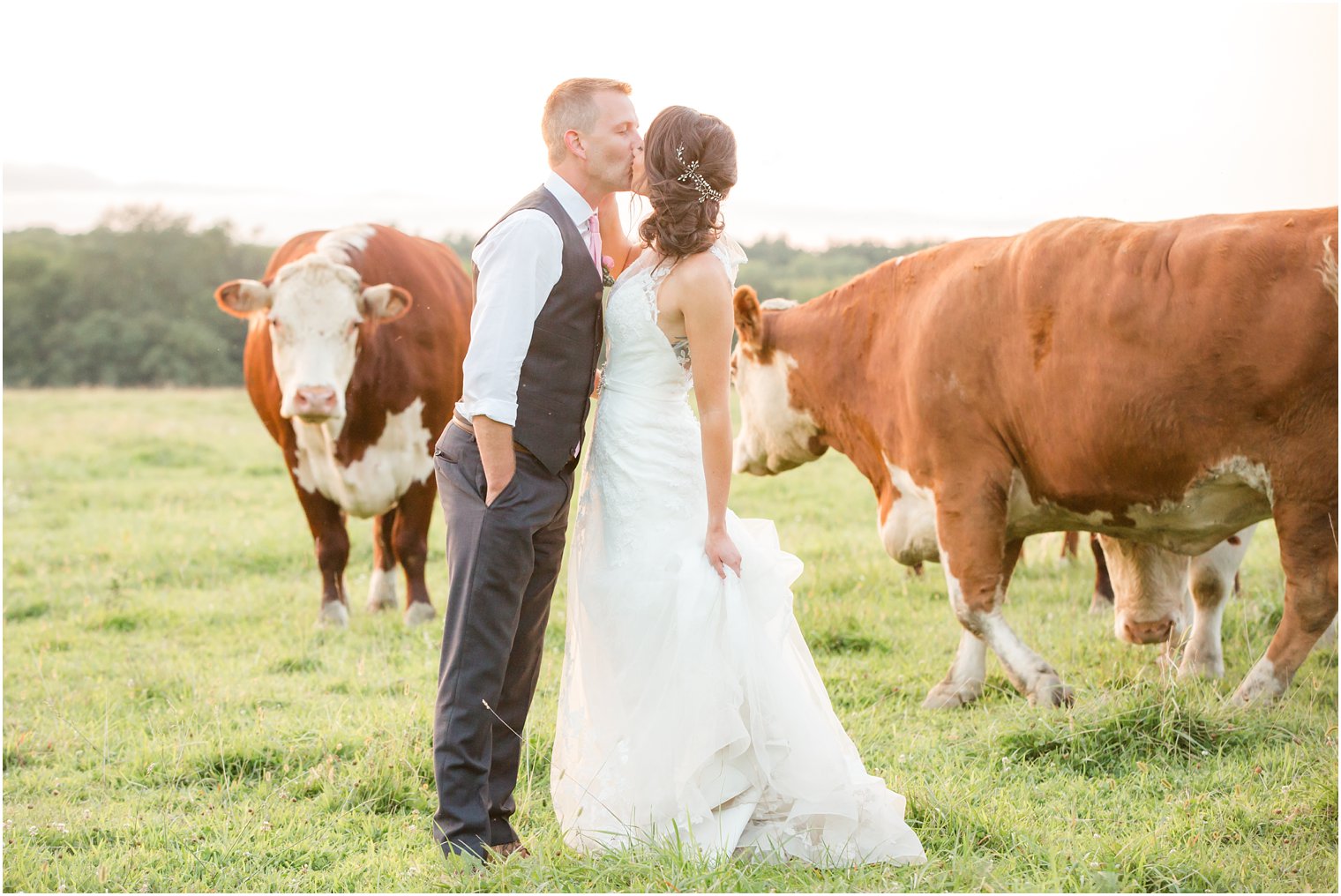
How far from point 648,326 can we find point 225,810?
2225mm

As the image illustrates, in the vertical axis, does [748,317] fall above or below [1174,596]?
above

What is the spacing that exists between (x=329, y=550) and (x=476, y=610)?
13.6 ft

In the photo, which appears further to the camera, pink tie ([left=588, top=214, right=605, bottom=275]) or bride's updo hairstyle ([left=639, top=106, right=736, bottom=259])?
pink tie ([left=588, top=214, right=605, bottom=275])

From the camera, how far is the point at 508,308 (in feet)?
11.1

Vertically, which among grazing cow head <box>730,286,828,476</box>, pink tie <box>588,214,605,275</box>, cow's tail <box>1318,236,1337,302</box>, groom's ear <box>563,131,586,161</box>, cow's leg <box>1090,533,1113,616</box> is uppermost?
groom's ear <box>563,131,586,161</box>

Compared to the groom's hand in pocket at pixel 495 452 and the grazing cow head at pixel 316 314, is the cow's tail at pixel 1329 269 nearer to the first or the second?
the groom's hand in pocket at pixel 495 452

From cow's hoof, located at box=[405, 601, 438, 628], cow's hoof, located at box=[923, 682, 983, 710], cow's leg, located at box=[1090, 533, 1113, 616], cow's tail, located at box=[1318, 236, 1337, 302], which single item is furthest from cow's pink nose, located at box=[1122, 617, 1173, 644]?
cow's hoof, located at box=[405, 601, 438, 628]

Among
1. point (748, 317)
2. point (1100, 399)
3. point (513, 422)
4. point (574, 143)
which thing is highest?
point (574, 143)

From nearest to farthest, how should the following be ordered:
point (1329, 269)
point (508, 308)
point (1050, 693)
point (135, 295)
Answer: point (508, 308)
point (1329, 269)
point (1050, 693)
point (135, 295)

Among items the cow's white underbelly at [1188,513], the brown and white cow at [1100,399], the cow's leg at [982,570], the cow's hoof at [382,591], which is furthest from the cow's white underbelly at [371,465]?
the cow's white underbelly at [1188,513]

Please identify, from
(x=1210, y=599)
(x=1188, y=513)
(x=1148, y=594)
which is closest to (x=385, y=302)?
(x=1148, y=594)

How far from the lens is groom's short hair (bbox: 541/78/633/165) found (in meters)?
3.65

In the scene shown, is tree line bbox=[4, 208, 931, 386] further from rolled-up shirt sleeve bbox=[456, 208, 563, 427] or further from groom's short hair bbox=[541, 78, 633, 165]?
rolled-up shirt sleeve bbox=[456, 208, 563, 427]

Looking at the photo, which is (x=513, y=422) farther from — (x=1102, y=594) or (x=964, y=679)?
(x=1102, y=594)
